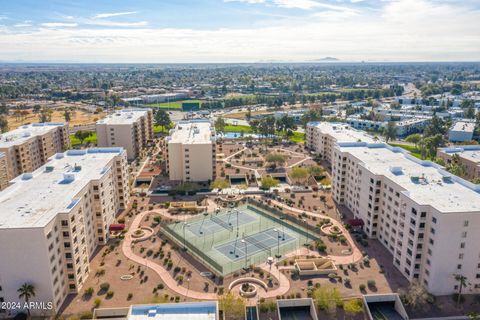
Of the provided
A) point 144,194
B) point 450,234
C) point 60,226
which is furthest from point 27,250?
point 450,234

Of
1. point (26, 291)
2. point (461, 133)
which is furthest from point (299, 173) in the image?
point (461, 133)

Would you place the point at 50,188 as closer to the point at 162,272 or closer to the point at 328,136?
the point at 162,272

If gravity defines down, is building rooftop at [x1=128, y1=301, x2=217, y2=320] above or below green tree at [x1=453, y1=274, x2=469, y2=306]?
above

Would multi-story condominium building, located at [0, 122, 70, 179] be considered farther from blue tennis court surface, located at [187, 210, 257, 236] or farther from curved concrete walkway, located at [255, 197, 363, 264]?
curved concrete walkway, located at [255, 197, 363, 264]

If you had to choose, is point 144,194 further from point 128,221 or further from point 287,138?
point 287,138

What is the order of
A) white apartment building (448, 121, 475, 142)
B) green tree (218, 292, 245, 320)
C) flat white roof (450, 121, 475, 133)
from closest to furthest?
green tree (218, 292, 245, 320), white apartment building (448, 121, 475, 142), flat white roof (450, 121, 475, 133)

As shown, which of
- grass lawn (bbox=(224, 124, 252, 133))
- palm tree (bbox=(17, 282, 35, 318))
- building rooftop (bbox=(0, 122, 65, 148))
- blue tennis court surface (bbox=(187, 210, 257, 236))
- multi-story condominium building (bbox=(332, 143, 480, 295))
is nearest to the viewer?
palm tree (bbox=(17, 282, 35, 318))

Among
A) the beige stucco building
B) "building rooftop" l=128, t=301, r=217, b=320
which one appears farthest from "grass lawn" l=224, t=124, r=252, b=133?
"building rooftop" l=128, t=301, r=217, b=320
